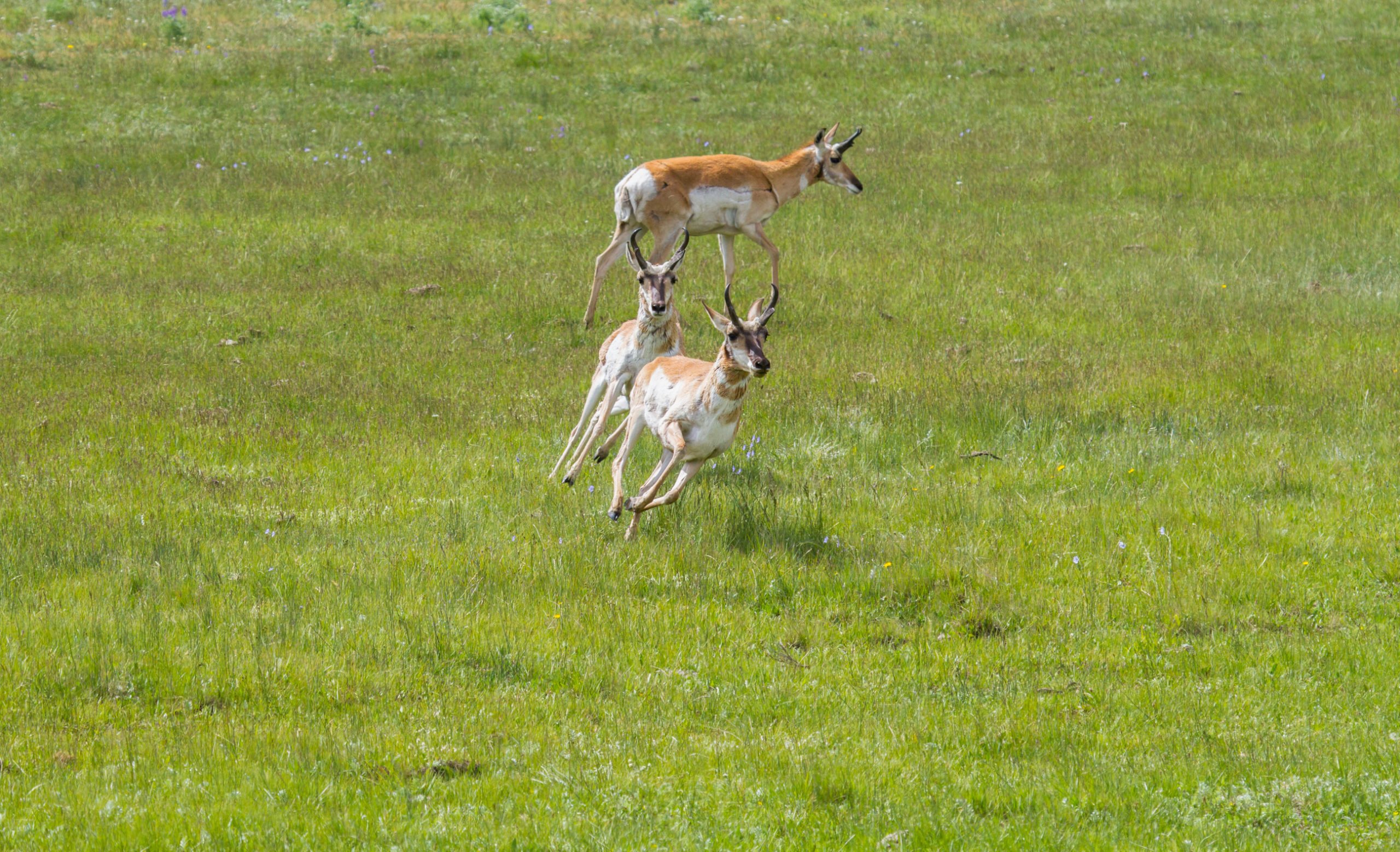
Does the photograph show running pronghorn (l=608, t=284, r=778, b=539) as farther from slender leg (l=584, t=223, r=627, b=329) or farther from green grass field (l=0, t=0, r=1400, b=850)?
slender leg (l=584, t=223, r=627, b=329)

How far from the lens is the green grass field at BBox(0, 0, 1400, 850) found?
19.8 ft

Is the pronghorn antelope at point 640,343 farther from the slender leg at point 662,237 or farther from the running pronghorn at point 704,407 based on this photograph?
the slender leg at point 662,237

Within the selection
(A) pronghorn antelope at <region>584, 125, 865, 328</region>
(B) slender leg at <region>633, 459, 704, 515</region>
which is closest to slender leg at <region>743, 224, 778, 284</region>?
(A) pronghorn antelope at <region>584, 125, 865, 328</region>

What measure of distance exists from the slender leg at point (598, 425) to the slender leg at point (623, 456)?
1.76 feet

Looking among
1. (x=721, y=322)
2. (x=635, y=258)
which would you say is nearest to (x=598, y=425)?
(x=635, y=258)

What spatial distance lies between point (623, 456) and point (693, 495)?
0.57 m

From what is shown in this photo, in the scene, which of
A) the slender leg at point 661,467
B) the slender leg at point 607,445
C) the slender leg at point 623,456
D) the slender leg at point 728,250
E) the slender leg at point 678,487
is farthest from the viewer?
the slender leg at point 728,250

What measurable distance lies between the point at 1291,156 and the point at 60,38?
74.0 ft

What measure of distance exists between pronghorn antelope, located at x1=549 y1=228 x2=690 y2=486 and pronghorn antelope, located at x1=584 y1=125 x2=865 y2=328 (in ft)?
10.9

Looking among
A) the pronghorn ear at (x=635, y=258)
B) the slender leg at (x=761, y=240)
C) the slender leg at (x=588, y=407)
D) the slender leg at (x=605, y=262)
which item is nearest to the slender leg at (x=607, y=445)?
the slender leg at (x=588, y=407)

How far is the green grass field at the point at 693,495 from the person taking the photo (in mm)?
6047

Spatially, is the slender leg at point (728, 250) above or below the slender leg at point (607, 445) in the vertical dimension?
above

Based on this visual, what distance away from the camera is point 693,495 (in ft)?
32.6

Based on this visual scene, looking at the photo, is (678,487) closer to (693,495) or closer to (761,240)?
(693,495)
